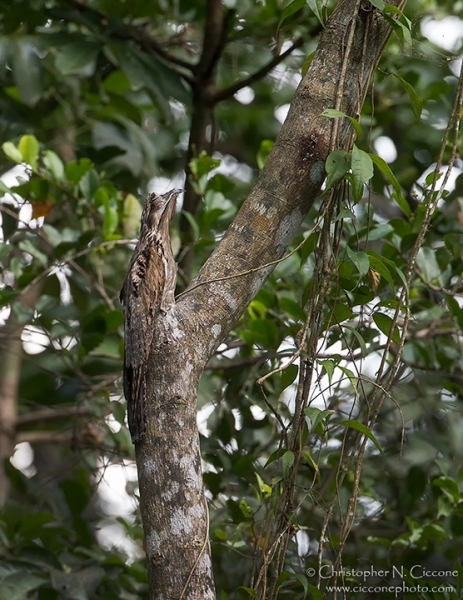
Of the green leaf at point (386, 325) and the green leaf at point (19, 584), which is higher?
the green leaf at point (386, 325)

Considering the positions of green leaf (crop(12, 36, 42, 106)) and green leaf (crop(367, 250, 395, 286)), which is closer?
green leaf (crop(367, 250, 395, 286))

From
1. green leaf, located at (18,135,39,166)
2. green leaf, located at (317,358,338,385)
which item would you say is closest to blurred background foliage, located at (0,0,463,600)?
green leaf, located at (18,135,39,166)

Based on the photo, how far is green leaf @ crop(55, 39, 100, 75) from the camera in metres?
2.90

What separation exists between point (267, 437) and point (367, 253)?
1286 millimetres

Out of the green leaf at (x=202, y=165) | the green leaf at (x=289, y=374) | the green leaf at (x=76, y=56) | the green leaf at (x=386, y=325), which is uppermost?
the green leaf at (x=76, y=56)

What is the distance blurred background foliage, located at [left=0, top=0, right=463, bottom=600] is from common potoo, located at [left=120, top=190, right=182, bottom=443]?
40cm

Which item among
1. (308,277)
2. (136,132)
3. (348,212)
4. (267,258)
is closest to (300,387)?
(267,258)

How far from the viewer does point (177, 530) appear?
152 cm

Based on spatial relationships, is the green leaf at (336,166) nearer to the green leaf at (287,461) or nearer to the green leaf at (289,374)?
the green leaf at (289,374)

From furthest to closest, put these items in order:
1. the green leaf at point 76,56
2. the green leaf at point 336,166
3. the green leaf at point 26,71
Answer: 1. the green leaf at point 26,71
2. the green leaf at point 76,56
3. the green leaf at point 336,166

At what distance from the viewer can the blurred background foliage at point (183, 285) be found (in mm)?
2473

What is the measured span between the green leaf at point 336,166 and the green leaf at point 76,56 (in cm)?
161

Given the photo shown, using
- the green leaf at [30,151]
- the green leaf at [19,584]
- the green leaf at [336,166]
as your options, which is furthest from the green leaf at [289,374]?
the green leaf at [30,151]

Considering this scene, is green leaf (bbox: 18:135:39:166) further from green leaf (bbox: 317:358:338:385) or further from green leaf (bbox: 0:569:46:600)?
green leaf (bbox: 317:358:338:385)
